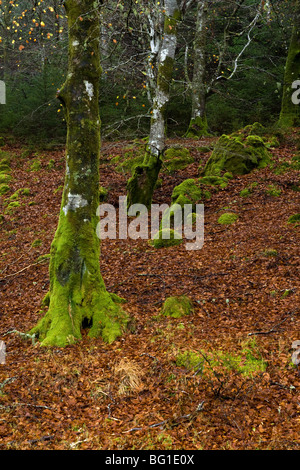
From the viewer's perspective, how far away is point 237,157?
13875 millimetres

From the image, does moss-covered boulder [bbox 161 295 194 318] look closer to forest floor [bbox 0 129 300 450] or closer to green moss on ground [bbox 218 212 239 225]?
forest floor [bbox 0 129 300 450]

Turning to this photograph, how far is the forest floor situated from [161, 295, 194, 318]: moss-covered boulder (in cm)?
16

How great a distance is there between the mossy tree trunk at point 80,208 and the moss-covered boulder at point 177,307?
82 cm

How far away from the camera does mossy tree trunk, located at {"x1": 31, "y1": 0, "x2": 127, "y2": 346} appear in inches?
243

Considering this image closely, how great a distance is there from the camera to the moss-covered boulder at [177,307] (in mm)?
6590

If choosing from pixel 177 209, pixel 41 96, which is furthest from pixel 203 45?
pixel 177 209

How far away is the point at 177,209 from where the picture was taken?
440 inches

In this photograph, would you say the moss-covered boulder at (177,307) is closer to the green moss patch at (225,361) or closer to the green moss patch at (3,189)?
the green moss patch at (225,361)


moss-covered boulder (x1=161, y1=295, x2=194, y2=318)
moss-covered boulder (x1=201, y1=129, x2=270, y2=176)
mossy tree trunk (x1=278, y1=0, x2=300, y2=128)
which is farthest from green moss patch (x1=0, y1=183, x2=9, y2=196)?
mossy tree trunk (x1=278, y1=0, x2=300, y2=128)

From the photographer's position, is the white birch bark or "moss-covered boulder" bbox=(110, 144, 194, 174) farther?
"moss-covered boulder" bbox=(110, 144, 194, 174)

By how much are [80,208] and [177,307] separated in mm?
2355

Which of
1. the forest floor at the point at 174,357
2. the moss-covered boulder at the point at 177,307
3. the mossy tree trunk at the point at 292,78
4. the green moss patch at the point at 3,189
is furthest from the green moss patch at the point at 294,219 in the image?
the green moss patch at the point at 3,189

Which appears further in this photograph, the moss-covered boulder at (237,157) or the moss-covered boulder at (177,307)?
the moss-covered boulder at (237,157)
